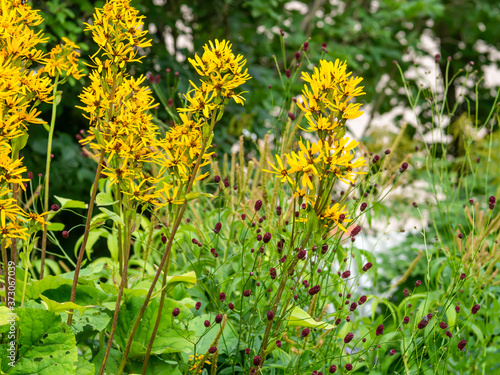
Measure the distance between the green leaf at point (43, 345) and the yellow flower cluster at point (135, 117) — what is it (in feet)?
1.20

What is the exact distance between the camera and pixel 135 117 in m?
1.21

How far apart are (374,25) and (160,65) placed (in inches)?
104

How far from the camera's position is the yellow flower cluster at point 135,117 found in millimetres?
1166

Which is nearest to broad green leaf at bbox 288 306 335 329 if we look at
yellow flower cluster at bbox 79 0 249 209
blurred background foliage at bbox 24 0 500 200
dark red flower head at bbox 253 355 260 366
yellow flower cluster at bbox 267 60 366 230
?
dark red flower head at bbox 253 355 260 366

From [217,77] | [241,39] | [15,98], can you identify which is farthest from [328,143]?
[241,39]

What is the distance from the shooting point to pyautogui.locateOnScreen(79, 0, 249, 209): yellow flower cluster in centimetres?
117

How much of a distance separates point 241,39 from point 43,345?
4.81 metres

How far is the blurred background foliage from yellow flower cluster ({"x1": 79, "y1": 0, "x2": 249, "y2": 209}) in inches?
75.7

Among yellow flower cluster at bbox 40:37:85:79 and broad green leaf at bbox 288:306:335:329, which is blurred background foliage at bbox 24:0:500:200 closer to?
yellow flower cluster at bbox 40:37:85:79

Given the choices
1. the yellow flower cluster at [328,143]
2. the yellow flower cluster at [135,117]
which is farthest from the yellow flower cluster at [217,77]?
the yellow flower cluster at [328,143]

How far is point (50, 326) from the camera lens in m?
1.26

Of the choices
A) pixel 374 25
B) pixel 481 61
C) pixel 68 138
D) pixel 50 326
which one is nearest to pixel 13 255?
pixel 50 326

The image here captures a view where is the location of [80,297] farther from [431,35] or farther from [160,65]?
[431,35]

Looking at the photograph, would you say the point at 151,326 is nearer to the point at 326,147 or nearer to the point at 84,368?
the point at 84,368
